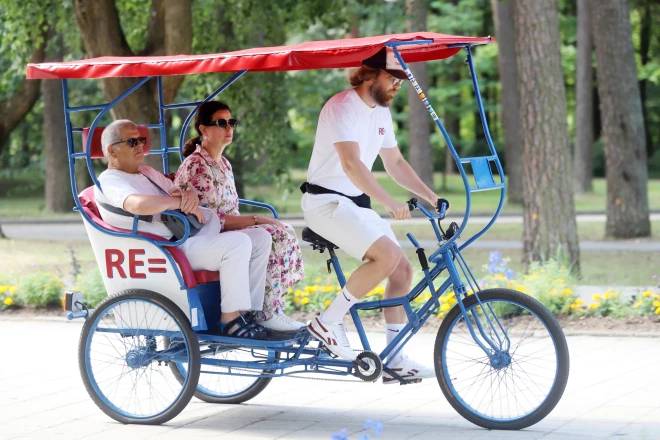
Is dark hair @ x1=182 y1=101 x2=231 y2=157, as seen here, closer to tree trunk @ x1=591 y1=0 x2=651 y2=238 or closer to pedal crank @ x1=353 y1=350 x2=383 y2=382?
pedal crank @ x1=353 y1=350 x2=383 y2=382

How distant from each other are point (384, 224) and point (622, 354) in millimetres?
2487

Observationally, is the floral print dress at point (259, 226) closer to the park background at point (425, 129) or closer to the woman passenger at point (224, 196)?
the woman passenger at point (224, 196)

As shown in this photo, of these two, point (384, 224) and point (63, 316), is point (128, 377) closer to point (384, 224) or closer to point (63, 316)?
point (384, 224)

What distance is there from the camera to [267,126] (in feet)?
52.0

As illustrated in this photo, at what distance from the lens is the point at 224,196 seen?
20.4 ft

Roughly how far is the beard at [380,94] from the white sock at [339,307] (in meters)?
0.95

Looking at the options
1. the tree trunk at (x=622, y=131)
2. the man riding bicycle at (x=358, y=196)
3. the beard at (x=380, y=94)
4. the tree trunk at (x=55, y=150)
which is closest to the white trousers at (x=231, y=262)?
the man riding bicycle at (x=358, y=196)

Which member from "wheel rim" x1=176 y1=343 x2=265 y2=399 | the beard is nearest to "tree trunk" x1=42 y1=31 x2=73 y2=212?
"wheel rim" x1=176 y1=343 x2=265 y2=399

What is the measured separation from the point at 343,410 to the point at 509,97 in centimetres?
2132

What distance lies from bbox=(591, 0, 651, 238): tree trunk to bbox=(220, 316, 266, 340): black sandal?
11.5m

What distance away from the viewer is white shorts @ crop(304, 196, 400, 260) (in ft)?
18.2

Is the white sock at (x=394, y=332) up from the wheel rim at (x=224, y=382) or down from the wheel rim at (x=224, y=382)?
up

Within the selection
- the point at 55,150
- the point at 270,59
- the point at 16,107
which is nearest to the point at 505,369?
the point at 270,59

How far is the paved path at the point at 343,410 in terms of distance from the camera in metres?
5.48
